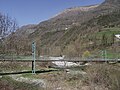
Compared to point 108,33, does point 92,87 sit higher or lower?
lower

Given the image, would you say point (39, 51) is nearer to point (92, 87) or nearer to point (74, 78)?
point (74, 78)

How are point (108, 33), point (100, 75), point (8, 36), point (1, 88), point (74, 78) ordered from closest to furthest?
point (1, 88)
point (8, 36)
point (100, 75)
point (74, 78)
point (108, 33)

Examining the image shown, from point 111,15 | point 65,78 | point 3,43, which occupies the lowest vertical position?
point 65,78

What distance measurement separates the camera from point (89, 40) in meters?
101

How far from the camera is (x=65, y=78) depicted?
2933 cm

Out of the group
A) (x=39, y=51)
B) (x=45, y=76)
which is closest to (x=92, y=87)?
(x=45, y=76)

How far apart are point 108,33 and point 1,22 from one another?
319ft

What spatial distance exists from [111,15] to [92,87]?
14678cm

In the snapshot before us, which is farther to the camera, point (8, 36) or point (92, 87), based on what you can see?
point (92, 87)

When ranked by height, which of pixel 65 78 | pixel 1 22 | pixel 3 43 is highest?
pixel 1 22

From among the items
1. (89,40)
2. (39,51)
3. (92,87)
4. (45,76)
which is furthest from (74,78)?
(89,40)

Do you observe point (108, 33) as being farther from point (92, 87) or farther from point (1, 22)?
point (1, 22)

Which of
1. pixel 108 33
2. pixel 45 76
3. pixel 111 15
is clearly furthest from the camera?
pixel 111 15

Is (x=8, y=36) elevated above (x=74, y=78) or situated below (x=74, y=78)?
above
